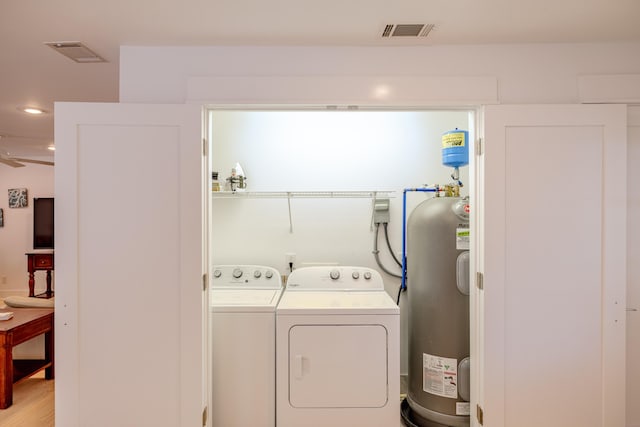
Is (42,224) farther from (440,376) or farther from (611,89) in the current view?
(611,89)

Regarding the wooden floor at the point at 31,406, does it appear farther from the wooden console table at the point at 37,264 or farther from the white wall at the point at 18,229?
the white wall at the point at 18,229

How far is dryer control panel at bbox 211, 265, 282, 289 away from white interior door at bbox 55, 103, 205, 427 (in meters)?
0.89

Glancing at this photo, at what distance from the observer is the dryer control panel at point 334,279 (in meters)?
2.62

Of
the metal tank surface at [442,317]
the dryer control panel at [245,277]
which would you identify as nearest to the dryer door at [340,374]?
the metal tank surface at [442,317]

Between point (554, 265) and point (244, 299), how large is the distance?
5.98 feet

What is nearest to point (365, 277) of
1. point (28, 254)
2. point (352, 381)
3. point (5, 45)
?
point (352, 381)

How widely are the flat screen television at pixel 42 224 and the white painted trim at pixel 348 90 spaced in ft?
17.3

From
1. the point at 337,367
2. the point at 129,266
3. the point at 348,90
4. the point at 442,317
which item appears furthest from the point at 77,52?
the point at 442,317

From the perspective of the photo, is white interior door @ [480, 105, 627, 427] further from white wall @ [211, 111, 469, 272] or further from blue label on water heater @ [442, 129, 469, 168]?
white wall @ [211, 111, 469, 272]

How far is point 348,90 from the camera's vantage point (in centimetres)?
184

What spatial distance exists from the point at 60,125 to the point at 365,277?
211 cm

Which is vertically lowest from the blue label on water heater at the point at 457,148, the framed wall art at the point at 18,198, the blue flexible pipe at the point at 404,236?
the blue flexible pipe at the point at 404,236

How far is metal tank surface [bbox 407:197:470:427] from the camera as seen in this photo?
218cm

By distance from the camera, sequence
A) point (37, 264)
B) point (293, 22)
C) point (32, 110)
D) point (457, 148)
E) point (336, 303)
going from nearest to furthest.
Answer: point (293, 22), point (336, 303), point (457, 148), point (32, 110), point (37, 264)
